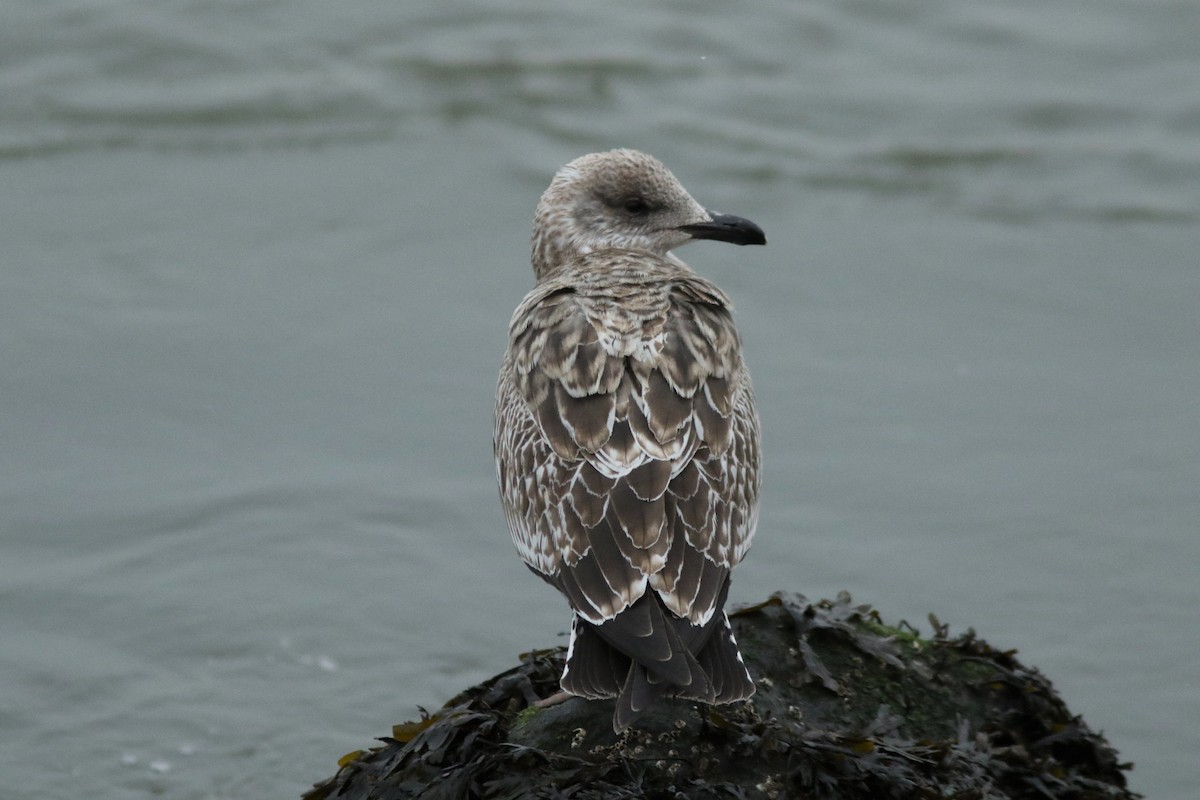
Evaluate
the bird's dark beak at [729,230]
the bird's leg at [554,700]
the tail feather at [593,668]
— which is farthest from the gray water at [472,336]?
the tail feather at [593,668]

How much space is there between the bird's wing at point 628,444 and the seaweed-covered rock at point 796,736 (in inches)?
18.1

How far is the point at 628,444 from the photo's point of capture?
5969mm

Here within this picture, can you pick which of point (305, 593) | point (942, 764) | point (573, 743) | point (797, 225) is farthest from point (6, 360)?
point (942, 764)

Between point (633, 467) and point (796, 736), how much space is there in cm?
106

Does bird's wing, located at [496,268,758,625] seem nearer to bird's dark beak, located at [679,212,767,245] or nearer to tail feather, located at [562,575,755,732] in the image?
tail feather, located at [562,575,755,732]

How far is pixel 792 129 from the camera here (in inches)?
601

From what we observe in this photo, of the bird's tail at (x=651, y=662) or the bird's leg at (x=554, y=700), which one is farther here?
the bird's leg at (x=554, y=700)

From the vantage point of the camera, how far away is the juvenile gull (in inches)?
216

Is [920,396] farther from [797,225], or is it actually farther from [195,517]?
[195,517]

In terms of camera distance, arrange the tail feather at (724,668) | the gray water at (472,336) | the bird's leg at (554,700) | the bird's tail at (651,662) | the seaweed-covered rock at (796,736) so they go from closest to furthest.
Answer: the bird's tail at (651,662)
the tail feather at (724,668)
the seaweed-covered rock at (796,736)
the bird's leg at (554,700)
the gray water at (472,336)

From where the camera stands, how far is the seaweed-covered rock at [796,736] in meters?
5.62

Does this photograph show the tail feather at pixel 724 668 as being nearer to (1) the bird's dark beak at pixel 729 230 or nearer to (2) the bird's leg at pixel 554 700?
(2) the bird's leg at pixel 554 700

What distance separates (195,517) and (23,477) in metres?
1.13

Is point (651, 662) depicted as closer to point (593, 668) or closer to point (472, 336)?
point (593, 668)
